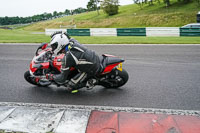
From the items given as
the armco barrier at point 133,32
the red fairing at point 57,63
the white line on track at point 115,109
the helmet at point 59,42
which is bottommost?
Answer: the white line on track at point 115,109

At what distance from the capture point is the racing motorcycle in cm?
533

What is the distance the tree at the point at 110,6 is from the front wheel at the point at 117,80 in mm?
64504

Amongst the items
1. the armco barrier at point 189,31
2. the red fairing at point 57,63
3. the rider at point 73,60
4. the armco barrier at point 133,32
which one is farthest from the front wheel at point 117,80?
the armco barrier at point 189,31

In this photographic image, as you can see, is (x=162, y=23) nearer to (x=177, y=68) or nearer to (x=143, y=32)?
(x=143, y=32)

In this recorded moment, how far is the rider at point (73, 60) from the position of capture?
15.8 feet

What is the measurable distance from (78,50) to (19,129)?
209 centimetres

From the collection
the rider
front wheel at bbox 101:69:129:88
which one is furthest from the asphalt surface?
the rider

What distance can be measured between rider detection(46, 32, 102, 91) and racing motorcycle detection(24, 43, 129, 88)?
19cm

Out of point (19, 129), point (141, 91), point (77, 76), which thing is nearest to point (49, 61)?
point (77, 76)

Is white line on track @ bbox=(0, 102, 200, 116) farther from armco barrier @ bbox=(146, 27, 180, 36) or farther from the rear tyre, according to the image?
armco barrier @ bbox=(146, 27, 180, 36)

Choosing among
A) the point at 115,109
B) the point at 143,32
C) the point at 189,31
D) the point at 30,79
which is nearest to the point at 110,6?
the point at 143,32

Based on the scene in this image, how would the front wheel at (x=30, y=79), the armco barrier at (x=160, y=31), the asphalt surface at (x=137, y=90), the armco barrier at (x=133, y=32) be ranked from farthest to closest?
1. the armco barrier at (x=133, y=32)
2. the armco barrier at (x=160, y=31)
3. the front wheel at (x=30, y=79)
4. the asphalt surface at (x=137, y=90)

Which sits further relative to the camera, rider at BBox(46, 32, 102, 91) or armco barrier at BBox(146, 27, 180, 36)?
armco barrier at BBox(146, 27, 180, 36)

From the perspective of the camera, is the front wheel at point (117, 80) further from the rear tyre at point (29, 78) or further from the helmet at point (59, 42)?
the rear tyre at point (29, 78)
